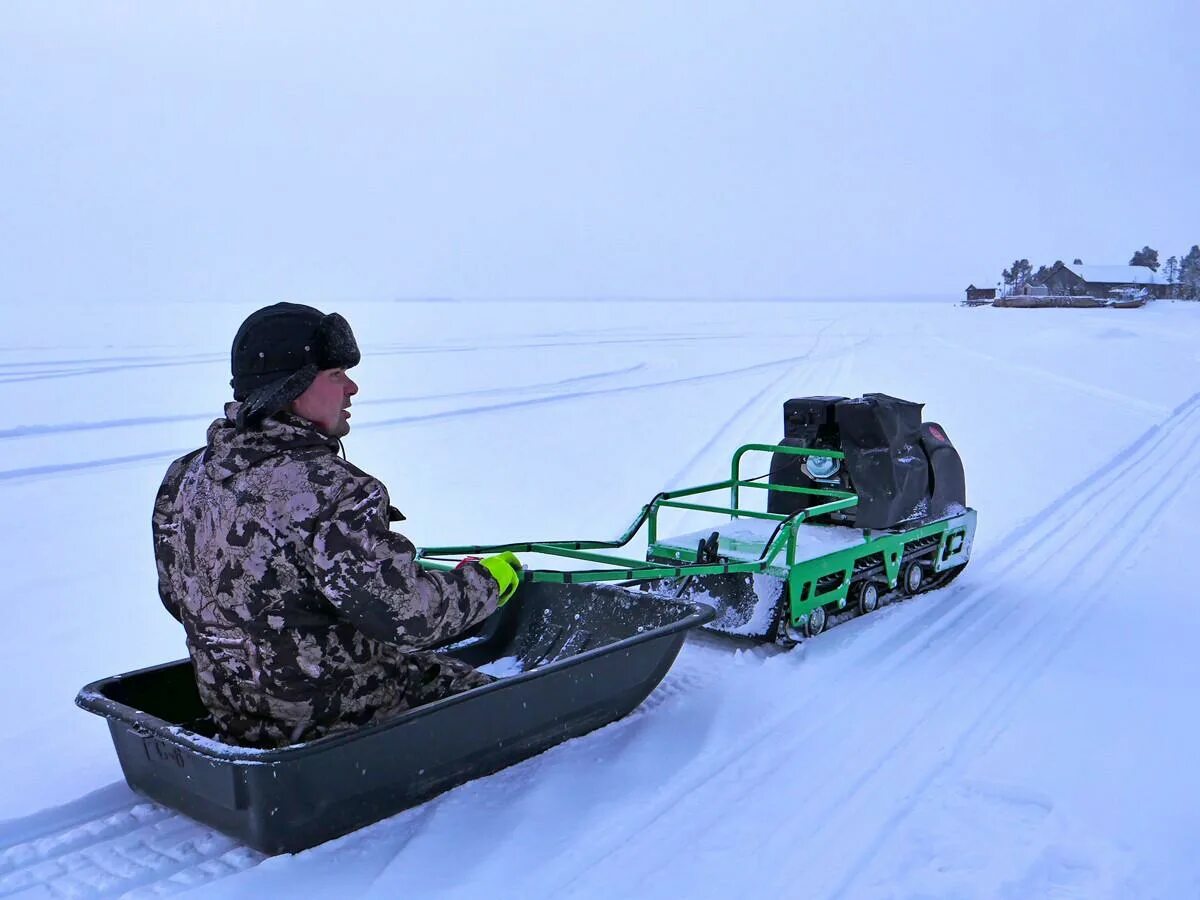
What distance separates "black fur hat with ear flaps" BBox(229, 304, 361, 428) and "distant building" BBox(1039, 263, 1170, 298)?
7533 centimetres

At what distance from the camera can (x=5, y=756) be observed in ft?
10.6

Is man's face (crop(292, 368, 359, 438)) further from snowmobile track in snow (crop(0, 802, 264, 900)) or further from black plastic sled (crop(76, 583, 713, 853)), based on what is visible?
snowmobile track in snow (crop(0, 802, 264, 900))

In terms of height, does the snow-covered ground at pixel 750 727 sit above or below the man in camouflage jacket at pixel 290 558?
below

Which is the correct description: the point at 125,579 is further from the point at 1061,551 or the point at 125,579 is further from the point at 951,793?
the point at 1061,551

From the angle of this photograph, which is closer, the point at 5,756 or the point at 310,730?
the point at 310,730

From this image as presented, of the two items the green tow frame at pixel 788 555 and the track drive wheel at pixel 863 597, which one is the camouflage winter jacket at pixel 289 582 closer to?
the green tow frame at pixel 788 555

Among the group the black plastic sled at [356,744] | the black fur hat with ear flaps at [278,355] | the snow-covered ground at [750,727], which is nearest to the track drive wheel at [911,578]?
the snow-covered ground at [750,727]

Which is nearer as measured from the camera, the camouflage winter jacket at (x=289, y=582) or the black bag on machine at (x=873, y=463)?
the camouflage winter jacket at (x=289, y=582)

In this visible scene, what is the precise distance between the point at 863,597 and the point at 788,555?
0.67 metres

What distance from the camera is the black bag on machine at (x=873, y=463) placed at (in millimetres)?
4820

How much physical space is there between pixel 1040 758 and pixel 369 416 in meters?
9.63

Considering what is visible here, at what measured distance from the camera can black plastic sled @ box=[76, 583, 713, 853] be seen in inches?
99.9

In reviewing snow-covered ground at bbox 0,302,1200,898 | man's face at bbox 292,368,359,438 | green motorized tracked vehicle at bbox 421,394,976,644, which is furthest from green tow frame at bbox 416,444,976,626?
man's face at bbox 292,368,359,438

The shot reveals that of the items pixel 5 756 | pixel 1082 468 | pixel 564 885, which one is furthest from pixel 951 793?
pixel 1082 468
